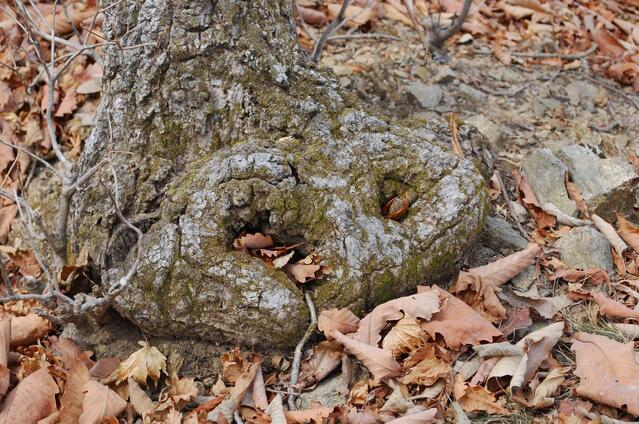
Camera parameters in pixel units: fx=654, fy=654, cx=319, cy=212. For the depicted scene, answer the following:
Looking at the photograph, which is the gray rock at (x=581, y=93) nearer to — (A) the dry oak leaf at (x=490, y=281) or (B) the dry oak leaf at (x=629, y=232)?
(B) the dry oak leaf at (x=629, y=232)

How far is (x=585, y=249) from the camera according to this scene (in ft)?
10.6

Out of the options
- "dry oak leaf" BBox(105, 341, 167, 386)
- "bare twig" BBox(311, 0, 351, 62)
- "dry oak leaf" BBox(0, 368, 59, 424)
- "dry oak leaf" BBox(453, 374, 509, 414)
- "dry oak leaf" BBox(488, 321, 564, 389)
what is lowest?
"dry oak leaf" BBox(0, 368, 59, 424)

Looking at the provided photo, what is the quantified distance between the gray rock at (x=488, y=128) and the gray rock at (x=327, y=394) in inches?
76.0

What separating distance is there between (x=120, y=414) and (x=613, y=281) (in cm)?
232

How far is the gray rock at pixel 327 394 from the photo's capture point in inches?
102

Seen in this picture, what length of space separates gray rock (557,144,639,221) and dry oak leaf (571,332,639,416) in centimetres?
109

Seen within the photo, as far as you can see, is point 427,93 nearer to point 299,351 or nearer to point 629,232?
point 629,232

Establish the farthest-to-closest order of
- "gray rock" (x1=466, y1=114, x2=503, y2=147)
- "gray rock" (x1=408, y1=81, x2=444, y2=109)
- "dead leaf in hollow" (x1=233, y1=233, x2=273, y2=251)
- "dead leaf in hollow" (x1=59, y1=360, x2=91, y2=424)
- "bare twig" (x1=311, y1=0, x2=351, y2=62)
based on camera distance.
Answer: "gray rock" (x1=408, y1=81, x2=444, y2=109) → "gray rock" (x1=466, y1=114, x2=503, y2=147) → "bare twig" (x1=311, y1=0, x2=351, y2=62) → "dead leaf in hollow" (x1=233, y1=233, x2=273, y2=251) → "dead leaf in hollow" (x1=59, y1=360, x2=91, y2=424)

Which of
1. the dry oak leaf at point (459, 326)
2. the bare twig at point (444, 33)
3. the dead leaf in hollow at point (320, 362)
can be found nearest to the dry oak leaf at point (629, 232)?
the dry oak leaf at point (459, 326)

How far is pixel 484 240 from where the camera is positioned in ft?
10.6

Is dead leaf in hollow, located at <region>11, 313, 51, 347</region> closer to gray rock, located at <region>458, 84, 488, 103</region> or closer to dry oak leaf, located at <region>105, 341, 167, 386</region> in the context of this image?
dry oak leaf, located at <region>105, 341, 167, 386</region>

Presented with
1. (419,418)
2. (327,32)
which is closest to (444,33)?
(327,32)

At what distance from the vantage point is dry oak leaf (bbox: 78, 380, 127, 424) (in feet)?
8.52

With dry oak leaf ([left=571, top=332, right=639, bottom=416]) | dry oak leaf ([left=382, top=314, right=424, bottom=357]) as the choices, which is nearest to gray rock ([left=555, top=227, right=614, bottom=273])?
dry oak leaf ([left=571, top=332, right=639, bottom=416])
